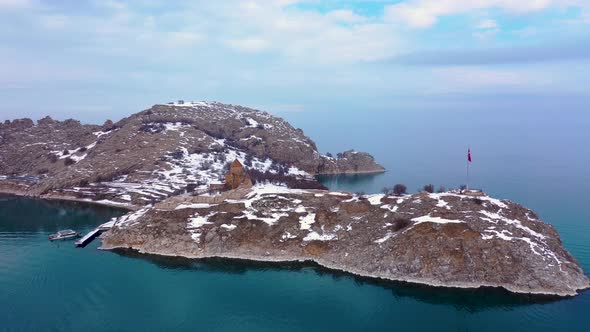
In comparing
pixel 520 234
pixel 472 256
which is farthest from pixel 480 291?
pixel 520 234

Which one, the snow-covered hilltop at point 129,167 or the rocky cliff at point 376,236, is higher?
the snow-covered hilltop at point 129,167

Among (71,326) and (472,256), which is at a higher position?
(472,256)

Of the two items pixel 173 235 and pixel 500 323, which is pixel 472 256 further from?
pixel 173 235

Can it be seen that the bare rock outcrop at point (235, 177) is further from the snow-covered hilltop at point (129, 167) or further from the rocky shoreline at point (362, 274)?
the rocky shoreline at point (362, 274)

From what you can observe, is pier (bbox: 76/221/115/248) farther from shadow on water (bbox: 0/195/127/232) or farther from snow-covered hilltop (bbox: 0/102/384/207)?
snow-covered hilltop (bbox: 0/102/384/207)

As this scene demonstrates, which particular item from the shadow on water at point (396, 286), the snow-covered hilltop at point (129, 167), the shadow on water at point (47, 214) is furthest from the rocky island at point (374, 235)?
the snow-covered hilltop at point (129, 167)

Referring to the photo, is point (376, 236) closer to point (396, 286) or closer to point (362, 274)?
point (362, 274)
